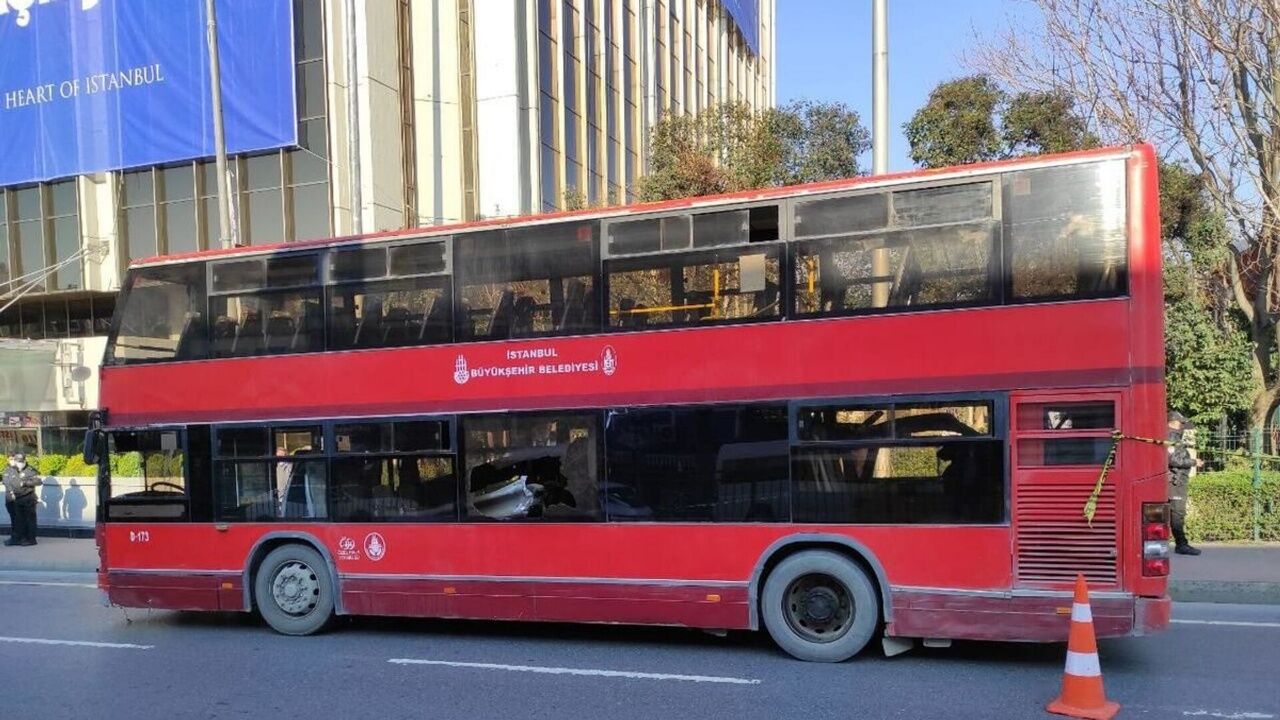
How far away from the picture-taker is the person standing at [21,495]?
16.1 m

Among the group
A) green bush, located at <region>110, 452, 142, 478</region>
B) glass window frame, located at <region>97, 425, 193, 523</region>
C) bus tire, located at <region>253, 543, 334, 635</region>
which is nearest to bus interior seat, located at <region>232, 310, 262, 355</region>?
glass window frame, located at <region>97, 425, 193, 523</region>

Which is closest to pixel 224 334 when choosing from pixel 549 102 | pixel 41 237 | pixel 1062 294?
pixel 1062 294

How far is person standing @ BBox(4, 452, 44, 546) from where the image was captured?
52.9 ft

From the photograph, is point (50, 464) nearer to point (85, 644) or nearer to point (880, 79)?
point (85, 644)

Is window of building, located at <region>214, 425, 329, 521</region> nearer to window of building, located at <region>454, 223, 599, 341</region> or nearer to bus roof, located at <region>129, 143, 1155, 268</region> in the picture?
bus roof, located at <region>129, 143, 1155, 268</region>

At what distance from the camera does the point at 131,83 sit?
2369 centimetres

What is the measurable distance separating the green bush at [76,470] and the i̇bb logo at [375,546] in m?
12.5

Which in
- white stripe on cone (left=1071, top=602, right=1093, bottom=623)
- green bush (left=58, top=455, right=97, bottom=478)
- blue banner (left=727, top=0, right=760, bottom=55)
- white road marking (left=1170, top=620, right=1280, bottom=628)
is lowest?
white road marking (left=1170, top=620, right=1280, bottom=628)

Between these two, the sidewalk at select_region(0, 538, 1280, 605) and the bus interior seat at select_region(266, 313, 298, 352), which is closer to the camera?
the bus interior seat at select_region(266, 313, 298, 352)

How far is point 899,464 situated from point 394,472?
4439mm

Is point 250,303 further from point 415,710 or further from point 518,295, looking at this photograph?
point 415,710

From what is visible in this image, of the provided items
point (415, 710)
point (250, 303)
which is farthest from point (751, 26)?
point (415, 710)

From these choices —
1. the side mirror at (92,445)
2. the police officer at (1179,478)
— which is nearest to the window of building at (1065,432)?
the police officer at (1179,478)

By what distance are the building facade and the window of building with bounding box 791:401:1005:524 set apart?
45.6 feet
